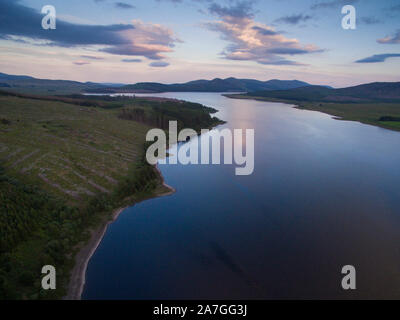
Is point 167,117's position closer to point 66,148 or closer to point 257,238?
point 66,148

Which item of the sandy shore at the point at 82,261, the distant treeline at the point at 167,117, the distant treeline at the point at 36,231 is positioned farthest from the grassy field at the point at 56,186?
the distant treeline at the point at 167,117

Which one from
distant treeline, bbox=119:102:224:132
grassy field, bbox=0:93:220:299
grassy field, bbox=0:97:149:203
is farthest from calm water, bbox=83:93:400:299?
distant treeline, bbox=119:102:224:132

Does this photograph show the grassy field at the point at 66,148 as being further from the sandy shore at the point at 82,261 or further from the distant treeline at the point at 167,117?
the distant treeline at the point at 167,117

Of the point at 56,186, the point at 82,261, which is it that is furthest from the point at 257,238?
the point at 56,186
